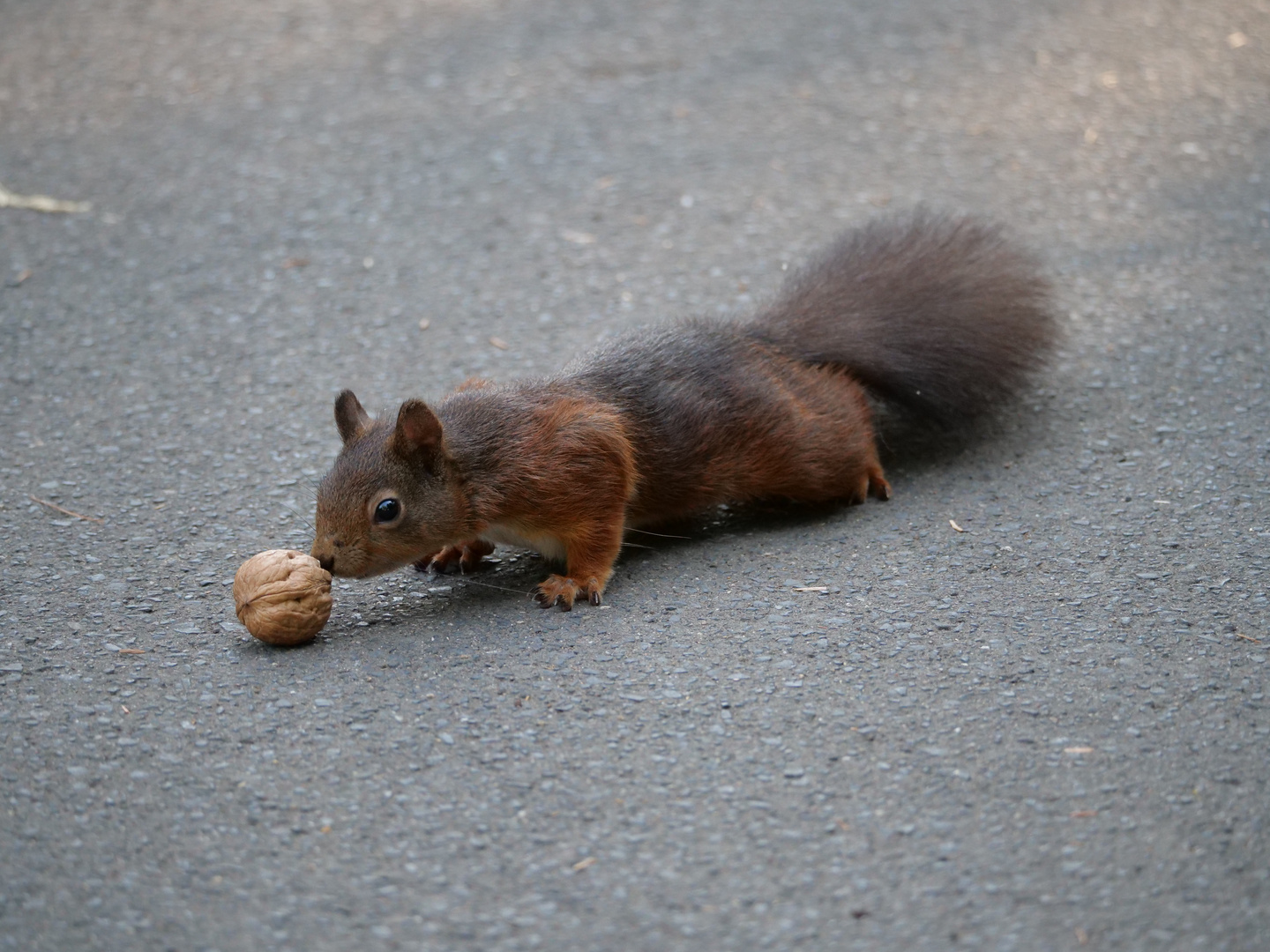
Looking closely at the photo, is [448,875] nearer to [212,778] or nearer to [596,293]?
[212,778]

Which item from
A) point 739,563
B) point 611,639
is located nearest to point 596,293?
point 739,563

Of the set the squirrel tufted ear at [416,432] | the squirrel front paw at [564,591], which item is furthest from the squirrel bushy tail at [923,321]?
the squirrel tufted ear at [416,432]

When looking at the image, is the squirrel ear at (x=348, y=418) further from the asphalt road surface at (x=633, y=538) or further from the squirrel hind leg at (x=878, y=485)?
the squirrel hind leg at (x=878, y=485)

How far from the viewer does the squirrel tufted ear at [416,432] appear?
3182 millimetres

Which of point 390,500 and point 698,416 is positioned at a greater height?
point 698,416

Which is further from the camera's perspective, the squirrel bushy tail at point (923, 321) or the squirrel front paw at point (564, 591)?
the squirrel bushy tail at point (923, 321)

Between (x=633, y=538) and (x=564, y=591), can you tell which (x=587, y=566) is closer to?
(x=564, y=591)

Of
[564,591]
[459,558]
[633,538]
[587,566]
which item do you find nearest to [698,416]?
[633,538]

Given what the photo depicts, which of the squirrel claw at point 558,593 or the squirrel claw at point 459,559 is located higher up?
the squirrel claw at point 558,593

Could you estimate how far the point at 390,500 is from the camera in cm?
324

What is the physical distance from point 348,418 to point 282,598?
0.54 m

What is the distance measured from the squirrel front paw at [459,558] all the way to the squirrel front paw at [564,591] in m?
0.33

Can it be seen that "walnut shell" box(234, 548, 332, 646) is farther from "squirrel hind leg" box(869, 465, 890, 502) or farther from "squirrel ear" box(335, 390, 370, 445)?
"squirrel hind leg" box(869, 465, 890, 502)

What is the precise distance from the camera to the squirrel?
327 centimetres
